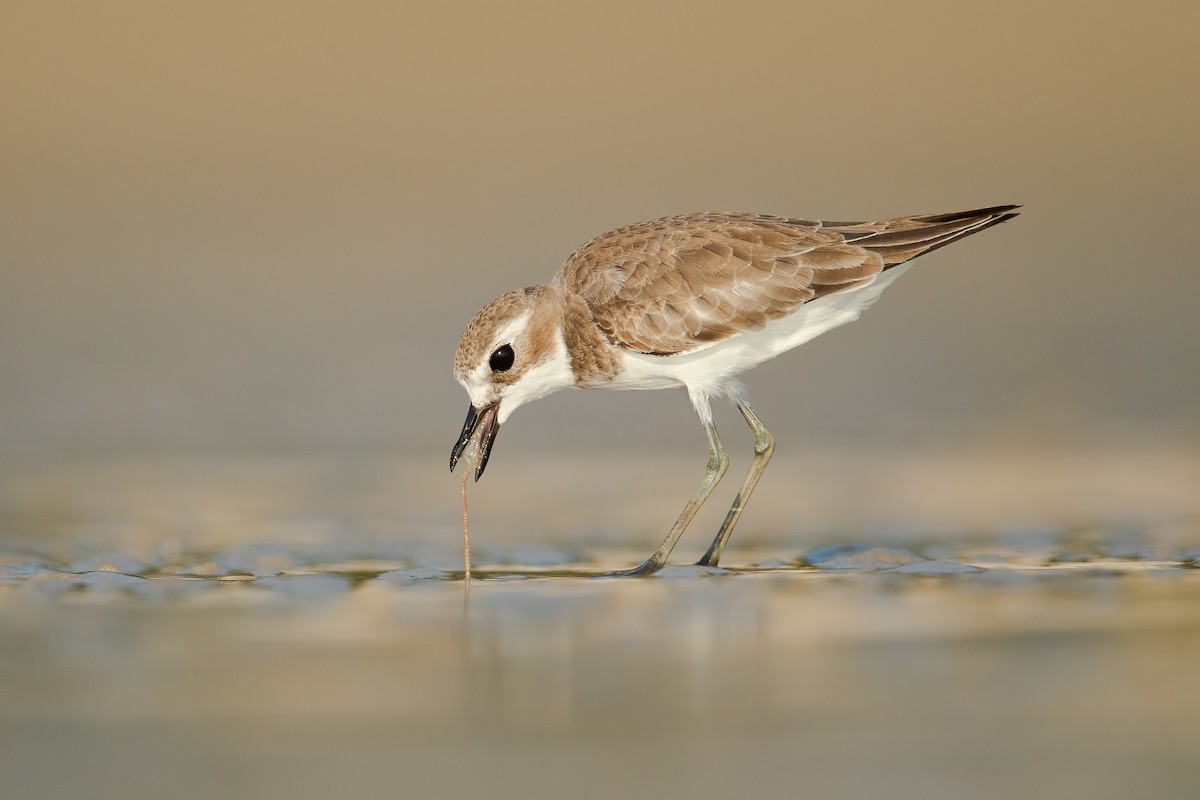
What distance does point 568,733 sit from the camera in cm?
403

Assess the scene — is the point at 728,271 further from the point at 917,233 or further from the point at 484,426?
the point at 484,426

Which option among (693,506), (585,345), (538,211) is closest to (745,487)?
(693,506)

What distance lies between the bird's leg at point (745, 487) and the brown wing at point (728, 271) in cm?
55

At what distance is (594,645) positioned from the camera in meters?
4.96

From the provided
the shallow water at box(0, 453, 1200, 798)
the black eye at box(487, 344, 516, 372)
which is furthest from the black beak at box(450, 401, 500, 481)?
the shallow water at box(0, 453, 1200, 798)

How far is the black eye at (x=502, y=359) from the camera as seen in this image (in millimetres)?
6914

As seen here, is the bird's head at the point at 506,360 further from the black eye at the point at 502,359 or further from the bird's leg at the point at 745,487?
the bird's leg at the point at 745,487

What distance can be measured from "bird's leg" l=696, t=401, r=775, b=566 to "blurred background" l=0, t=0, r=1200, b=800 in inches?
7.4

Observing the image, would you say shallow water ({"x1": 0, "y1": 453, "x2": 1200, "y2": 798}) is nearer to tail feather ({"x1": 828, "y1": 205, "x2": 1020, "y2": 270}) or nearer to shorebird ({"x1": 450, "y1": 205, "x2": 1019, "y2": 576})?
shorebird ({"x1": 450, "y1": 205, "x2": 1019, "y2": 576})

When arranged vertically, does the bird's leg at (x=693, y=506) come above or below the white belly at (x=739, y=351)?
below

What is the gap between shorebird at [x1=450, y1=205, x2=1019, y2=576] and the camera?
702 cm

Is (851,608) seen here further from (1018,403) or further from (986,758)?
(1018,403)

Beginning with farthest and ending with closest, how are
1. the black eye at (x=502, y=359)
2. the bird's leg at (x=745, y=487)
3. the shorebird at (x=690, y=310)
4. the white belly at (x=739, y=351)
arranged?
the white belly at (x=739, y=351), the shorebird at (x=690, y=310), the black eye at (x=502, y=359), the bird's leg at (x=745, y=487)

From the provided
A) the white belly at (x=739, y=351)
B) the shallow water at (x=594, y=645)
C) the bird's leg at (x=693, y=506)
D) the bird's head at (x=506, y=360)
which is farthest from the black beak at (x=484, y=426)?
the bird's leg at (x=693, y=506)
